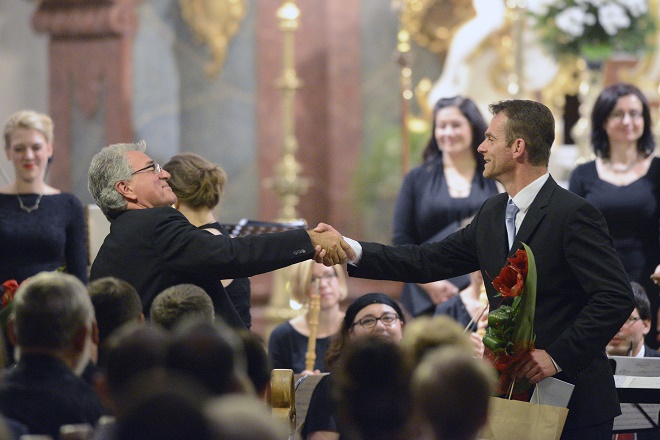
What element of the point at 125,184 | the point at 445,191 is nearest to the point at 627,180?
the point at 445,191

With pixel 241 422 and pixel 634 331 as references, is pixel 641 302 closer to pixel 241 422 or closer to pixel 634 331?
pixel 634 331

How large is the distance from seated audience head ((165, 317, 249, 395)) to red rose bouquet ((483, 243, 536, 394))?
52.9 inches

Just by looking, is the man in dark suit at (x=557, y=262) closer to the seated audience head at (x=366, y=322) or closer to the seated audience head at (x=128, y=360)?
the seated audience head at (x=366, y=322)

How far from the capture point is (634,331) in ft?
18.7

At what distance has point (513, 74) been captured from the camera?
9.42 metres

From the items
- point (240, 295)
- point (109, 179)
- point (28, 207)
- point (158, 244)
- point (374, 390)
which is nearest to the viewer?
point (374, 390)

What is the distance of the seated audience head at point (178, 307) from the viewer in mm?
3928

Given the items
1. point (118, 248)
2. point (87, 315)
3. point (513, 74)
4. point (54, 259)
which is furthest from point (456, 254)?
point (513, 74)

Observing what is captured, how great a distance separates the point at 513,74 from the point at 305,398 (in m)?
5.08

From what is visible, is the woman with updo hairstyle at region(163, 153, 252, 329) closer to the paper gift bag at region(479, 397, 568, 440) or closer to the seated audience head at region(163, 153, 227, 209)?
the seated audience head at region(163, 153, 227, 209)

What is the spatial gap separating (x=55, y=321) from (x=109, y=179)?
137 cm

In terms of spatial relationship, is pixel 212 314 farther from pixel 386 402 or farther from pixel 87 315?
pixel 386 402

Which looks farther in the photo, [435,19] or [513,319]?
[435,19]

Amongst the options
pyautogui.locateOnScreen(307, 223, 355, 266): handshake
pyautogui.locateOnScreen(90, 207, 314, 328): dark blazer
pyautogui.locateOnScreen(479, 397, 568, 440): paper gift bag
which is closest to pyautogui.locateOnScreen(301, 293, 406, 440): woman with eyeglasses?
pyautogui.locateOnScreen(307, 223, 355, 266): handshake
